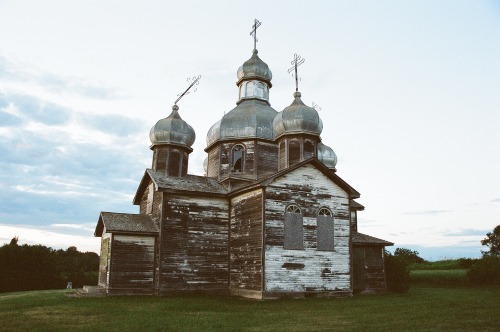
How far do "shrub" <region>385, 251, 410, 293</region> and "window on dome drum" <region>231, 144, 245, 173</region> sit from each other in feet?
34.6

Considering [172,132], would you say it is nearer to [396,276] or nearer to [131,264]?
[131,264]

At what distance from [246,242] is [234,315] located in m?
6.84

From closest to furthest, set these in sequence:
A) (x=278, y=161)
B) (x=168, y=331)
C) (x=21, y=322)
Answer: (x=168, y=331) → (x=21, y=322) → (x=278, y=161)

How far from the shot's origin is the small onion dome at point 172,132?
25.4 m

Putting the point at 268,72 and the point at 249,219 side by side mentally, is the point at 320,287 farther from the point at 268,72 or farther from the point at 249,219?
the point at 268,72

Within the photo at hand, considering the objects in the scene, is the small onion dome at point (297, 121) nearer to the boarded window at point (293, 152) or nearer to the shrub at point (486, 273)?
the boarded window at point (293, 152)

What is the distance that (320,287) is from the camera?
811 inches

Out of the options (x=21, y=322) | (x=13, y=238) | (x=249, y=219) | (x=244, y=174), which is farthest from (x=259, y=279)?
(x=13, y=238)

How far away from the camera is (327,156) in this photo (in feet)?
107

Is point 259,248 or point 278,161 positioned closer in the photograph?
point 259,248

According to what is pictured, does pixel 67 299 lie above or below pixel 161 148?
below

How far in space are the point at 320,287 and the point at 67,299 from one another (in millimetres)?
11509

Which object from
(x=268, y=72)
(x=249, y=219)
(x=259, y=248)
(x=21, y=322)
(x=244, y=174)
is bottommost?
(x=21, y=322)

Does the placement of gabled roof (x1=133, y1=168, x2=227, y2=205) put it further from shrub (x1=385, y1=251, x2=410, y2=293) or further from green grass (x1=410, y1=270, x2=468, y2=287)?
green grass (x1=410, y1=270, x2=468, y2=287)
